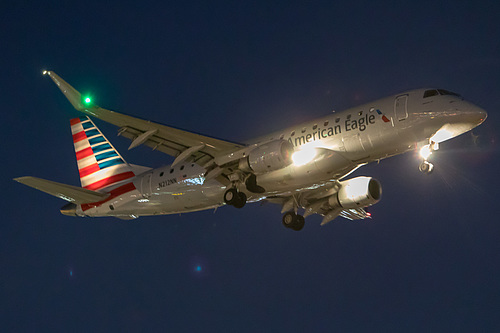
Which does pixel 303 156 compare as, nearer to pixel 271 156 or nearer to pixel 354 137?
pixel 271 156

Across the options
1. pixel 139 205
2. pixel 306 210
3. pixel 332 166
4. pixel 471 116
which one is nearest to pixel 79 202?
pixel 139 205

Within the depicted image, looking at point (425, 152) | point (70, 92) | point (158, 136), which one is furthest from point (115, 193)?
point (425, 152)

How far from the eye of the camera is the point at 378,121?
26500 mm

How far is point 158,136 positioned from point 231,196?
15.6 feet

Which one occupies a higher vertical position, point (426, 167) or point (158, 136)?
point (158, 136)

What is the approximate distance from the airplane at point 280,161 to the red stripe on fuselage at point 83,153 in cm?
261

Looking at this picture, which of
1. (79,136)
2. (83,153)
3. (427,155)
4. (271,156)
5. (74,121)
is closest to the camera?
(427,155)

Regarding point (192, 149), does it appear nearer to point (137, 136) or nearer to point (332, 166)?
point (137, 136)

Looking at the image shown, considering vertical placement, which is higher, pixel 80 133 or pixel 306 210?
pixel 80 133

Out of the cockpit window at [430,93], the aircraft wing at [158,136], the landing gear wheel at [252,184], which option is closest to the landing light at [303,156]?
the landing gear wheel at [252,184]

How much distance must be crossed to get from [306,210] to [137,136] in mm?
11227

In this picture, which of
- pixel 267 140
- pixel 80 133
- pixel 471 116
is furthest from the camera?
pixel 80 133

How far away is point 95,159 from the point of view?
39.1 meters

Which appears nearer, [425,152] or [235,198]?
[425,152]
